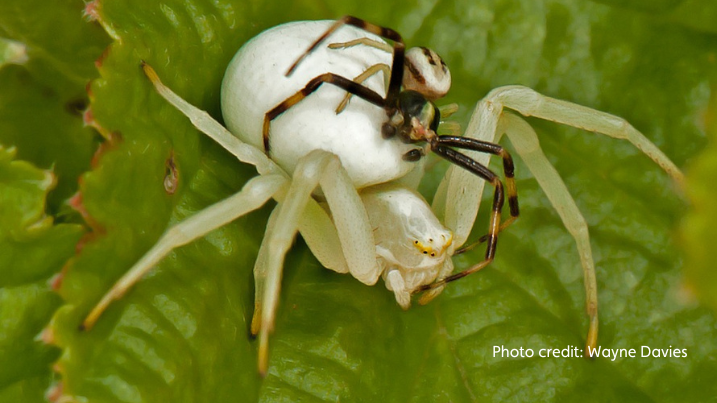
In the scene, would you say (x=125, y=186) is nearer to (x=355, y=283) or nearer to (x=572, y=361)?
(x=355, y=283)

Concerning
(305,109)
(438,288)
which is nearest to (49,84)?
(305,109)

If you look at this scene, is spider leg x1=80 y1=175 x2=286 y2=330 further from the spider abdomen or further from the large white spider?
the spider abdomen

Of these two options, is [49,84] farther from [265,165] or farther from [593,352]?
[593,352]

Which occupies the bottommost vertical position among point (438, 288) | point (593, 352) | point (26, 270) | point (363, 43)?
point (593, 352)

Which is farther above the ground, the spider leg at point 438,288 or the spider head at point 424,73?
the spider head at point 424,73

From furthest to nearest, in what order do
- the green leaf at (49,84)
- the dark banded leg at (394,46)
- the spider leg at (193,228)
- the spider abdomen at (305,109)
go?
the green leaf at (49,84) < the spider abdomen at (305,109) < the dark banded leg at (394,46) < the spider leg at (193,228)

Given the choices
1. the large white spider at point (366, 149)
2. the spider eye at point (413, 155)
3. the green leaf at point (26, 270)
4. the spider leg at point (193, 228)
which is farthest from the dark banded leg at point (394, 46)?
the green leaf at point (26, 270)

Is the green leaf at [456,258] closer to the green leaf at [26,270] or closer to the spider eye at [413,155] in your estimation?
the green leaf at [26,270]
